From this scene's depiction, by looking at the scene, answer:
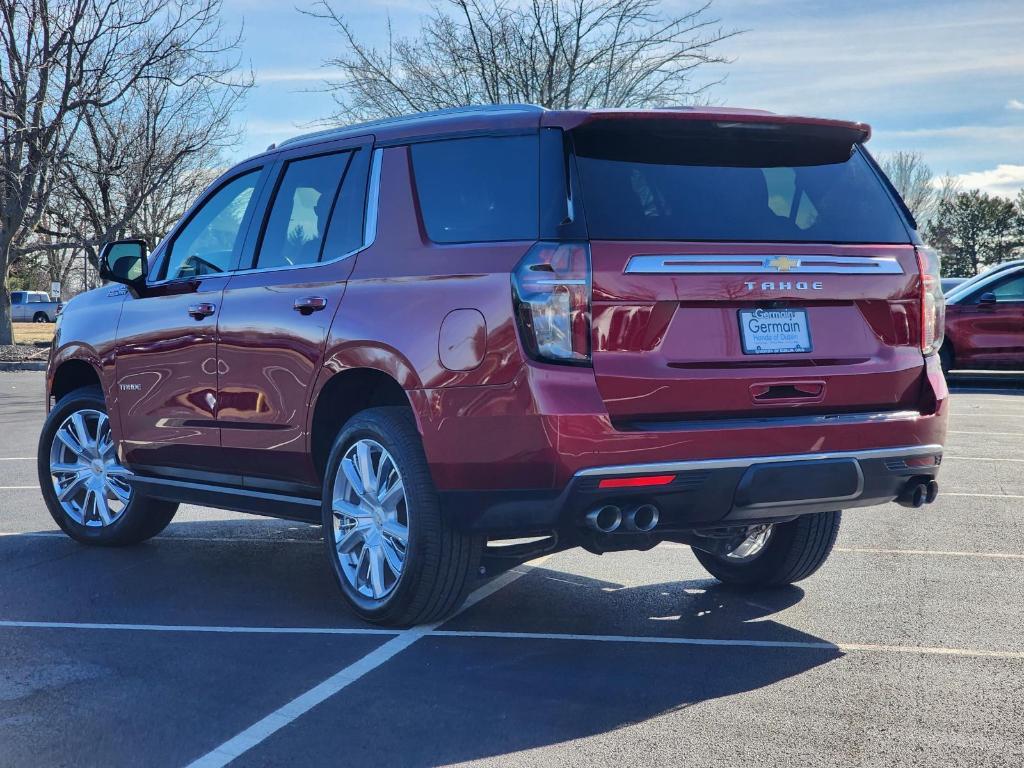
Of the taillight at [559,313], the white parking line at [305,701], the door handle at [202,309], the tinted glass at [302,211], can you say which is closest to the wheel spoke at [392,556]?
the white parking line at [305,701]

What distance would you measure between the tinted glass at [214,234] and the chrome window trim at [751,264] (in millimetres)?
2408

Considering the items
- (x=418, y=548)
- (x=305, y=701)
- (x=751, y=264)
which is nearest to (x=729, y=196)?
(x=751, y=264)

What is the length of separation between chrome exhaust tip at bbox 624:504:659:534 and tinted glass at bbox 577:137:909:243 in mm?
939

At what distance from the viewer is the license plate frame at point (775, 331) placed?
468 cm

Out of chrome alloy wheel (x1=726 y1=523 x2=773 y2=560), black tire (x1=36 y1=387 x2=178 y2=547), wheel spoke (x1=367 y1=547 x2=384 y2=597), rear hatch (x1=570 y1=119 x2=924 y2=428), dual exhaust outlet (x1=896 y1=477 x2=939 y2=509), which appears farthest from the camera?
black tire (x1=36 y1=387 x2=178 y2=547)

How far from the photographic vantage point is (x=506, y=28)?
24953mm

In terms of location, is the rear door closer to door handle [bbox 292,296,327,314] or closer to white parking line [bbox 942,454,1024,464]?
white parking line [bbox 942,454,1024,464]

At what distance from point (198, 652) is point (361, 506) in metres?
0.85

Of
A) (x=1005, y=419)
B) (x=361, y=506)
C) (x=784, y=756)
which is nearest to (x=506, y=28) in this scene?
(x=1005, y=419)

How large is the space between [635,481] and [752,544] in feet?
5.72

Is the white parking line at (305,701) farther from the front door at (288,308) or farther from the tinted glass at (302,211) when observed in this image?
the tinted glass at (302,211)

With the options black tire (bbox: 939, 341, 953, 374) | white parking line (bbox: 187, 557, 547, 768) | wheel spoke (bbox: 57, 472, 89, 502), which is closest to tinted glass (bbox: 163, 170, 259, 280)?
wheel spoke (bbox: 57, 472, 89, 502)

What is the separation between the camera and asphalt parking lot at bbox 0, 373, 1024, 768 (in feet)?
12.6

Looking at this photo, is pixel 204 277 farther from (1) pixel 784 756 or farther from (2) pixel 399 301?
(1) pixel 784 756
